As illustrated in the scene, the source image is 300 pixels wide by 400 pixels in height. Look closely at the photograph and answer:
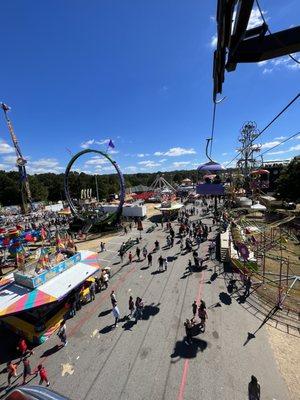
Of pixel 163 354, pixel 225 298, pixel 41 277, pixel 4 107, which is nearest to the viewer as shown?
pixel 163 354

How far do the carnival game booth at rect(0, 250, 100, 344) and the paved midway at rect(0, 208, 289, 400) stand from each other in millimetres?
1048

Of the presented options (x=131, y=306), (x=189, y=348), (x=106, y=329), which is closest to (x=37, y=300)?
(x=106, y=329)

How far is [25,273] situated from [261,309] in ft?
52.4

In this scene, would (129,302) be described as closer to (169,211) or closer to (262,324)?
(262,324)

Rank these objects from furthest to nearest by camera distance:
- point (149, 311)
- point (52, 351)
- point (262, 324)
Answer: point (149, 311) → point (262, 324) → point (52, 351)

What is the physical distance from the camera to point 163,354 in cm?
1241

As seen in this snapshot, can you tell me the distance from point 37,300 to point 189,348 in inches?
363

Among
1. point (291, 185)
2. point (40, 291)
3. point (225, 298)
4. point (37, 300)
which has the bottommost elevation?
point (225, 298)

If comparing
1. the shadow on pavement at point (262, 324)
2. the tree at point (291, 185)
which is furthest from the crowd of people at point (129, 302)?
the tree at point (291, 185)

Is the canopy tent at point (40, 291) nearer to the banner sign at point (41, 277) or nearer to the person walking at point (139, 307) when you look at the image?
the banner sign at point (41, 277)

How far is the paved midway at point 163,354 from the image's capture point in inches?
411

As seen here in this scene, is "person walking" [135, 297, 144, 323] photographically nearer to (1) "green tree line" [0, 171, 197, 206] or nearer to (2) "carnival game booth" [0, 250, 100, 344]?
(2) "carnival game booth" [0, 250, 100, 344]

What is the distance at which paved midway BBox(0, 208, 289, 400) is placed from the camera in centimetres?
1045

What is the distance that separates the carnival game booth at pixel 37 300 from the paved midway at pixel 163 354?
41.2 inches
